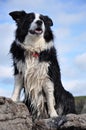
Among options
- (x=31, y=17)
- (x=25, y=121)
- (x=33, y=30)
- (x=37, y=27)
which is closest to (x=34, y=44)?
(x=33, y=30)

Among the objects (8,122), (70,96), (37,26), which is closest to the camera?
(8,122)

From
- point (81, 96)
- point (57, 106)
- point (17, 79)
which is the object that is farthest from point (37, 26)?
point (81, 96)

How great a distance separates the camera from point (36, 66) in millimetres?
9062

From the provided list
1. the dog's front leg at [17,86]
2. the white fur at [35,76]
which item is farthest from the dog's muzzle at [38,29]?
Answer: the dog's front leg at [17,86]

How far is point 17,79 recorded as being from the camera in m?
9.11

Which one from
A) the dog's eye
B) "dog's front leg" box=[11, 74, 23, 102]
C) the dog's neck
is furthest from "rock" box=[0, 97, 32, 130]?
the dog's eye

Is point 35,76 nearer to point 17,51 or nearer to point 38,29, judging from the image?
point 17,51

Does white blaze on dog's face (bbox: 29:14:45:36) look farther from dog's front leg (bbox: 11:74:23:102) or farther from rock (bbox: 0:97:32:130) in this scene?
rock (bbox: 0:97:32:130)

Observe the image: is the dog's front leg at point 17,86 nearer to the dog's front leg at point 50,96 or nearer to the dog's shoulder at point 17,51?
the dog's shoulder at point 17,51

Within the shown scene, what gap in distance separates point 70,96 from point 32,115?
1058 millimetres

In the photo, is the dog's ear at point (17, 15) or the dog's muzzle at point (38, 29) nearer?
the dog's muzzle at point (38, 29)

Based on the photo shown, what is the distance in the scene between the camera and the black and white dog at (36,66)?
901 centimetres

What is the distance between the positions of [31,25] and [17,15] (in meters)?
0.57

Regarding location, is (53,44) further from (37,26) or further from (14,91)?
(14,91)
